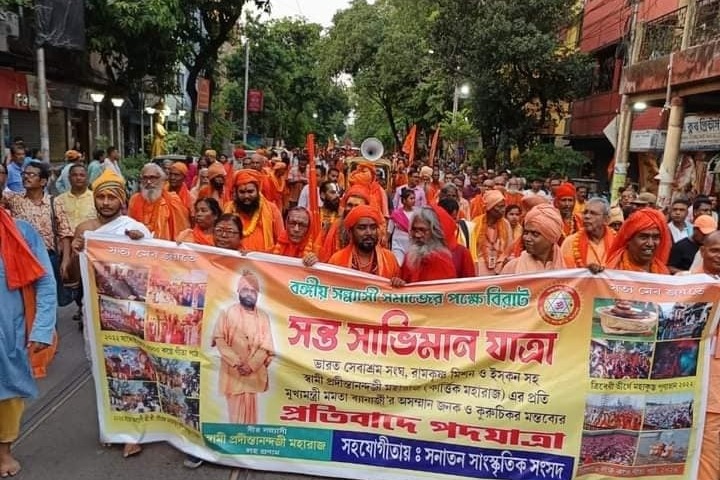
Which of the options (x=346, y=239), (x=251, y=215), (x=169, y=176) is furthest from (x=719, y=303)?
(x=169, y=176)

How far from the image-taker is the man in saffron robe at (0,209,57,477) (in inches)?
130

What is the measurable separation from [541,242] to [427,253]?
29.6 inches

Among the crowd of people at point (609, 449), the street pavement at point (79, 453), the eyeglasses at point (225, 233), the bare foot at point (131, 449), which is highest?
the eyeglasses at point (225, 233)

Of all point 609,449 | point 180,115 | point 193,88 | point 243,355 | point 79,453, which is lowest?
point 79,453

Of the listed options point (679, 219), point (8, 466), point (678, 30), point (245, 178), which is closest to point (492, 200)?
point (679, 219)

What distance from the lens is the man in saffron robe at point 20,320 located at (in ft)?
10.8

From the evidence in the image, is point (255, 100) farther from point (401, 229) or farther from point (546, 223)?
point (546, 223)

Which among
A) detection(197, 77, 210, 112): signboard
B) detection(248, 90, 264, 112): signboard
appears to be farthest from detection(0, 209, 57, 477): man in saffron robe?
detection(248, 90, 264, 112): signboard

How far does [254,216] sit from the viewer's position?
526cm

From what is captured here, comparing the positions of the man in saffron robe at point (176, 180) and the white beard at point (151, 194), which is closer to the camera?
the white beard at point (151, 194)

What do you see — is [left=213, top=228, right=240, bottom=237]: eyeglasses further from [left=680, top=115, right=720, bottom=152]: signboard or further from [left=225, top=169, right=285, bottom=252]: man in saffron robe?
[left=680, top=115, right=720, bottom=152]: signboard

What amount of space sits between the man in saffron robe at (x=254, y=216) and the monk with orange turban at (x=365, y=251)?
1.16 m

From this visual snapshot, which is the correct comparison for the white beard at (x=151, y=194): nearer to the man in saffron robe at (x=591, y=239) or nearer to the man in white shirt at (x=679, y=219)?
the man in saffron robe at (x=591, y=239)

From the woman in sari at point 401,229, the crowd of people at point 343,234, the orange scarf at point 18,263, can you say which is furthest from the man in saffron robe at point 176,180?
the orange scarf at point 18,263
